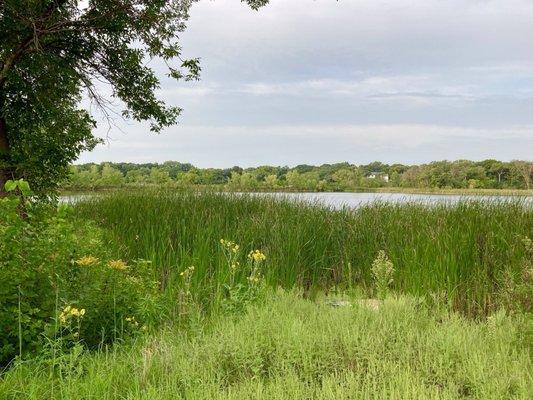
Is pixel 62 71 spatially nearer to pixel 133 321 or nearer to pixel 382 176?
pixel 133 321

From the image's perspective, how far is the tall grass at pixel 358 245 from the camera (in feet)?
19.5

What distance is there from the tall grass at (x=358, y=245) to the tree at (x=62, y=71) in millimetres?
2076

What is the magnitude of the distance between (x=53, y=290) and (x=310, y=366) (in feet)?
7.23

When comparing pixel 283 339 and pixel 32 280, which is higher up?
pixel 32 280

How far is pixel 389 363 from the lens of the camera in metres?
3.00

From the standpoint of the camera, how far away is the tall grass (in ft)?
19.5

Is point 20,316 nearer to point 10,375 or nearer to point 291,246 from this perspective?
point 10,375

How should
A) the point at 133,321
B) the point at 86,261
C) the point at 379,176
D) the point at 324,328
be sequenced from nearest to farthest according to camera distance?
the point at 324,328 → the point at 86,261 → the point at 133,321 → the point at 379,176

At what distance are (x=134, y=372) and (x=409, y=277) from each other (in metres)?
4.09

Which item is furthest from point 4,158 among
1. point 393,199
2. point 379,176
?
point 379,176

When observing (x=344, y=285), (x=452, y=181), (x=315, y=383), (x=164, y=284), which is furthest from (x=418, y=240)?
(x=452, y=181)

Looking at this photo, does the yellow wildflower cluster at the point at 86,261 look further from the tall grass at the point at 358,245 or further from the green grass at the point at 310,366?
the tall grass at the point at 358,245

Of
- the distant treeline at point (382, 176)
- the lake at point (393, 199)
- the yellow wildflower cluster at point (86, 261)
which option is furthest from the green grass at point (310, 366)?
the distant treeline at point (382, 176)

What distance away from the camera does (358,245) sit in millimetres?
7293
